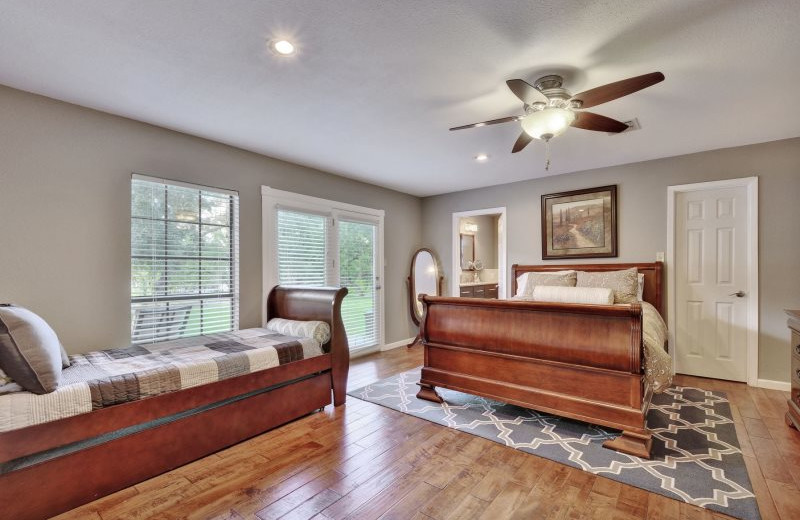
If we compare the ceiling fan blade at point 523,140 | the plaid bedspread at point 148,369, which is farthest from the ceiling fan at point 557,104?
the plaid bedspread at point 148,369

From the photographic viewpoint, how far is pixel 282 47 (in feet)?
6.49

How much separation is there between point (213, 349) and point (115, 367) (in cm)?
59

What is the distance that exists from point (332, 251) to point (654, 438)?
3.56 m

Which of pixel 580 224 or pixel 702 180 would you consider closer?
pixel 702 180

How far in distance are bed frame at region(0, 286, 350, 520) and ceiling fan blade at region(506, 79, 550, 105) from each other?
2.02m

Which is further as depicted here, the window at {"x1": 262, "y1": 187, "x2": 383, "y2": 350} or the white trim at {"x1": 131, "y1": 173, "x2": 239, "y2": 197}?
the window at {"x1": 262, "y1": 187, "x2": 383, "y2": 350}

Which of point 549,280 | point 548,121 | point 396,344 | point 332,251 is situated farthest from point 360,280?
point 548,121

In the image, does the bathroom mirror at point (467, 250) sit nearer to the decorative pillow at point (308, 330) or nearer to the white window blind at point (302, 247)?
the white window blind at point (302, 247)

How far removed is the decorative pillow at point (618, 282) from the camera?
381cm

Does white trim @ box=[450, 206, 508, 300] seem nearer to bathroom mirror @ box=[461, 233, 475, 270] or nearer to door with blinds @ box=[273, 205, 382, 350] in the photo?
bathroom mirror @ box=[461, 233, 475, 270]

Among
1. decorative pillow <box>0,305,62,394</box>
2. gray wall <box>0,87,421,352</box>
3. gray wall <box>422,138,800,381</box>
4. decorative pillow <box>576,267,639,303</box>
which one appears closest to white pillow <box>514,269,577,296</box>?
decorative pillow <box>576,267,639,303</box>

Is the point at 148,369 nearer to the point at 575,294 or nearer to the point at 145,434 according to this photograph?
the point at 145,434

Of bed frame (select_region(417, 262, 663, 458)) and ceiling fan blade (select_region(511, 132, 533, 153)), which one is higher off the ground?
ceiling fan blade (select_region(511, 132, 533, 153))

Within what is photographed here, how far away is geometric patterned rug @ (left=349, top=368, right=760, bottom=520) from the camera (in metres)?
1.96
